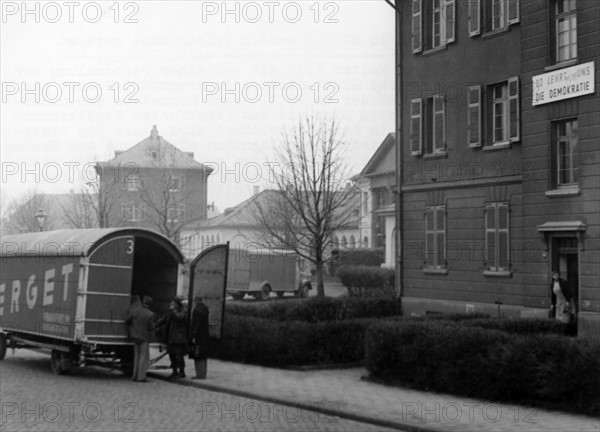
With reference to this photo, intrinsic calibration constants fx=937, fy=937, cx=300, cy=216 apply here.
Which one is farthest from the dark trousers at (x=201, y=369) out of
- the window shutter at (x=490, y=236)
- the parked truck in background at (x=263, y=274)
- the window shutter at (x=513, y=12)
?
the parked truck in background at (x=263, y=274)

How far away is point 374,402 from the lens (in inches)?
610

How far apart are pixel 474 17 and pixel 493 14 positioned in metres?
0.66

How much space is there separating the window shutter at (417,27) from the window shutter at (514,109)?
4.61 meters

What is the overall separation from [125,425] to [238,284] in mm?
39107

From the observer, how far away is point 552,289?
24734 mm

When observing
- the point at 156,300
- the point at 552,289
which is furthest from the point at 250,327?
the point at 552,289

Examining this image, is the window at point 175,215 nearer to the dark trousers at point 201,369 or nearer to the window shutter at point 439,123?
the window shutter at point 439,123

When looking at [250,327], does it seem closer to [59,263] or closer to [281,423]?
[59,263]

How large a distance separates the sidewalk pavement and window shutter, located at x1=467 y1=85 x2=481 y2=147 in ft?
33.3

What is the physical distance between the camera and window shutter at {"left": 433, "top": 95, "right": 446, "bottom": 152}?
2971 centimetres

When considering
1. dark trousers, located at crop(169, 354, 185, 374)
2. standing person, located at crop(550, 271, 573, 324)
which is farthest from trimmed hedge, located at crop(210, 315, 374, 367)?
standing person, located at crop(550, 271, 573, 324)

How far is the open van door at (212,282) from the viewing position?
824 inches

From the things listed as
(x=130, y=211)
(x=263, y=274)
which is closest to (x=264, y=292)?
(x=263, y=274)

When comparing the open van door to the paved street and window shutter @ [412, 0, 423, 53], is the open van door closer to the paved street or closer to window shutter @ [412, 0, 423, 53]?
the paved street
